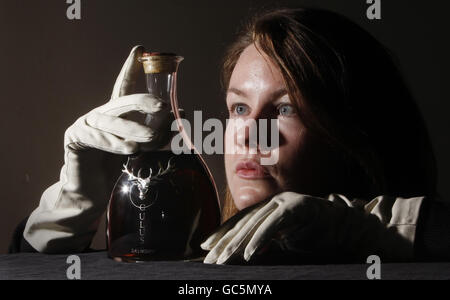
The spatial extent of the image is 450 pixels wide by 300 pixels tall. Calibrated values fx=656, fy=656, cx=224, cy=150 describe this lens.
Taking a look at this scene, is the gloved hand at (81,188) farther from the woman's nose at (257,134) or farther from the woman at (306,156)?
the woman's nose at (257,134)

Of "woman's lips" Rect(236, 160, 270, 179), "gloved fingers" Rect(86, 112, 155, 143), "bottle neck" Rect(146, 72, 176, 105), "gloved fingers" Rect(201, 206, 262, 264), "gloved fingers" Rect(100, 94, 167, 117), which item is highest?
"bottle neck" Rect(146, 72, 176, 105)

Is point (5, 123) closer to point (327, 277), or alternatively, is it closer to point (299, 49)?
point (299, 49)

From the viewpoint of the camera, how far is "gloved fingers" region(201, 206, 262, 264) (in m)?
0.78

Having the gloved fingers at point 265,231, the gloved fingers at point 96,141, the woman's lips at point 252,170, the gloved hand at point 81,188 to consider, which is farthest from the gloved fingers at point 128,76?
the gloved fingers at point 265,231

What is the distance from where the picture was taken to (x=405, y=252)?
838 millimetres

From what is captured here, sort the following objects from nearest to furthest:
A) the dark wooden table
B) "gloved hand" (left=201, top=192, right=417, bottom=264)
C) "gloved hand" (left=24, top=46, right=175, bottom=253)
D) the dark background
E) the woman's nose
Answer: the dark wooden table → "gloved hand" (left=201, top=192, right=417, bottom=264) → "gloved hand" (left=24, top=46, right=175, bottom=253) → the woman's nose → the dark background

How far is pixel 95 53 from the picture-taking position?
4.19ft

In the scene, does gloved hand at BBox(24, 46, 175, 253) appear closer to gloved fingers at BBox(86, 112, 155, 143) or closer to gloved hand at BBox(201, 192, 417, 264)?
gloved fingers at BBox(86, 112, 155, 143)

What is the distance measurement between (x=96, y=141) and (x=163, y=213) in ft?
0.56

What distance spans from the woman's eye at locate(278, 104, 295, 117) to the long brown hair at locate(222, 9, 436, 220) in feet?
0.06

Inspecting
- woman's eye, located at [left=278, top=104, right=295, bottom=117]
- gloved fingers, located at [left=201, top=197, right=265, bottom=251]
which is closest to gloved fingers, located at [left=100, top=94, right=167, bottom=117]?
gloved fingers, located at [left=201, top=197, right=265, bottom=251]

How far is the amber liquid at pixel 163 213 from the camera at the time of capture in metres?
0.77

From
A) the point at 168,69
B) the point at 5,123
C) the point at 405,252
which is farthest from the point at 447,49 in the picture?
the point at 5,123

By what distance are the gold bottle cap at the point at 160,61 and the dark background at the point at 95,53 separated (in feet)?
1.53
